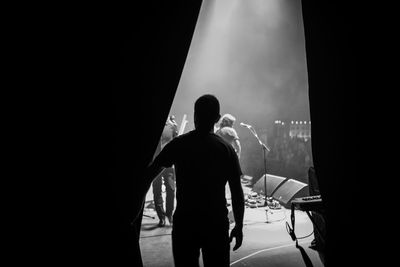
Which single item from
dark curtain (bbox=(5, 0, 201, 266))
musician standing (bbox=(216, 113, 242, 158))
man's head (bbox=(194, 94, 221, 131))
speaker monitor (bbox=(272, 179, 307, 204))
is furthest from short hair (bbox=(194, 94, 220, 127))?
speaker monitor (bbox=(272, 179, 307, 204))

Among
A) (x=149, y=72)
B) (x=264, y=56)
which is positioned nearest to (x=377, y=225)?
(x=149, y=72)

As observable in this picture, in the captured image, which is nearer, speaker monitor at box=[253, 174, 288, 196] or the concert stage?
the concert stage

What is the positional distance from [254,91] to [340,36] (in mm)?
10116

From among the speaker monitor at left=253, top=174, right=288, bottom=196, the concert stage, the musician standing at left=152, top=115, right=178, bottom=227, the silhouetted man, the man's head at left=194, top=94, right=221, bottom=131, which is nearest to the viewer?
the silhouetted man

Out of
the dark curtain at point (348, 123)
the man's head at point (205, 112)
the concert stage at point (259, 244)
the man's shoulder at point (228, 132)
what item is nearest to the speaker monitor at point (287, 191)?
the concert stage at point (259, 244)

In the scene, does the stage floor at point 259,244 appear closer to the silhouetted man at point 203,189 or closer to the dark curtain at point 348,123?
the dark curtain at point 348,123

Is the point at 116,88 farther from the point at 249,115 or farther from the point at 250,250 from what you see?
the point at 249,115

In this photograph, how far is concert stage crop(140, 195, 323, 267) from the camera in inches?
124

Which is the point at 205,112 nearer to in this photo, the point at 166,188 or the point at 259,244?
the point at 259,244

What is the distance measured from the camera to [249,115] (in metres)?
11.8

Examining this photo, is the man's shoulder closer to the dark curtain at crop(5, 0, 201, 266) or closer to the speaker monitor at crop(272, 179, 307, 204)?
the speaker monitor at crop(272, 179, 307, 204)

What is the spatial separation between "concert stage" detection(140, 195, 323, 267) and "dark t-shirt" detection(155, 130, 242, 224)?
176cm

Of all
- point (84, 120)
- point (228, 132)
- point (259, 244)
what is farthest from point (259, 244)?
point (84, 120)

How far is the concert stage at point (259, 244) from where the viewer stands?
316 cm
